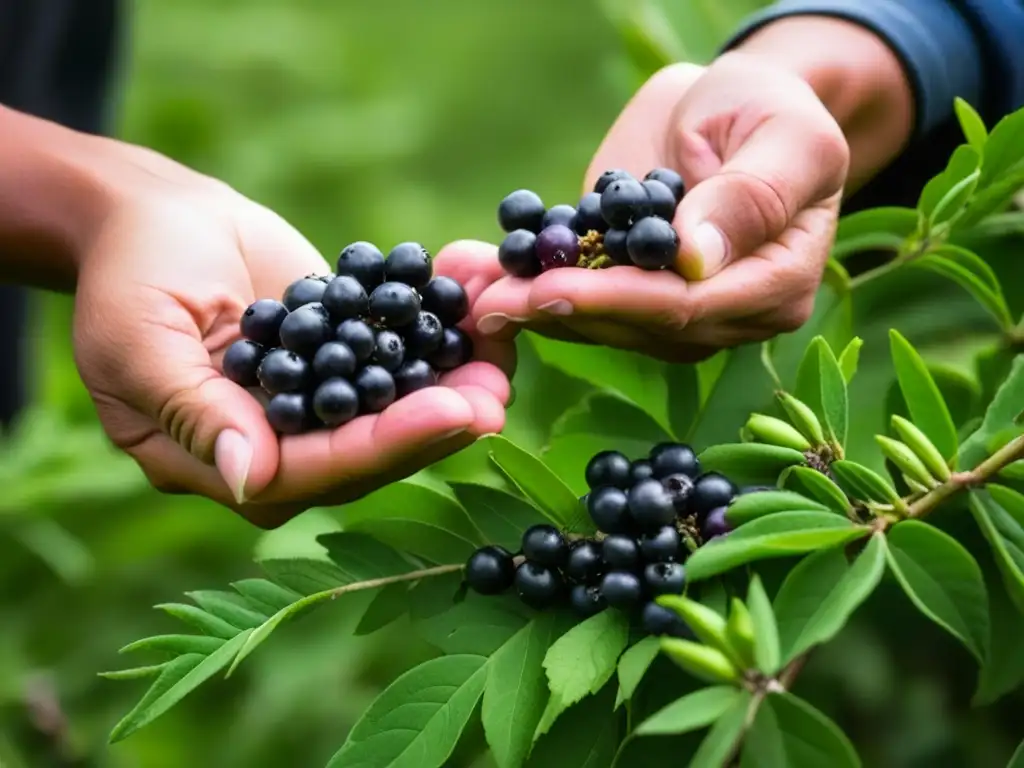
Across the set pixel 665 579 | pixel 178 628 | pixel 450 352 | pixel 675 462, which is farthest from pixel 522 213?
pixel 178 628

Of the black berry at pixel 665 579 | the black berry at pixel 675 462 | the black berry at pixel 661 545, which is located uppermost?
the black berry at pixel 675 462

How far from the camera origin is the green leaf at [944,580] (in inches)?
26.5

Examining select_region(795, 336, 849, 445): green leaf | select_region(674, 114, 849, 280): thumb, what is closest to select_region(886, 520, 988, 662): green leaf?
select_region(795, 336, 849, 445): green leaf

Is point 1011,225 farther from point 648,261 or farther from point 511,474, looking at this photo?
point 511,474

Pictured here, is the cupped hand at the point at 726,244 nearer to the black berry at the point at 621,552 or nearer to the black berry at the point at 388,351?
the black berry at the point at 388,351

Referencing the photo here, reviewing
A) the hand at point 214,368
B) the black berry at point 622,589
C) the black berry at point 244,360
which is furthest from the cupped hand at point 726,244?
the black berry at point 622,589

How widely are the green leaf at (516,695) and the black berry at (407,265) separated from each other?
40 centimetres

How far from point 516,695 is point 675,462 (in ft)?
0.68

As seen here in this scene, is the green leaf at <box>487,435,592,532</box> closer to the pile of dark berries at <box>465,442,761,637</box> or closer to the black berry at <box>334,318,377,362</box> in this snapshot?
the pile of dark berries at <box>465,442,761,637</box>

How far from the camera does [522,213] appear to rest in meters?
1.14

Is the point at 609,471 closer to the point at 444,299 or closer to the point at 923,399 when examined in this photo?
the point at 923,399

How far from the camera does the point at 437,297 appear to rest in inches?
44.4

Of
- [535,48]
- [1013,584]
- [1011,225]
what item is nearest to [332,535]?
[1013,584]

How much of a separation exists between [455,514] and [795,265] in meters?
0.47
